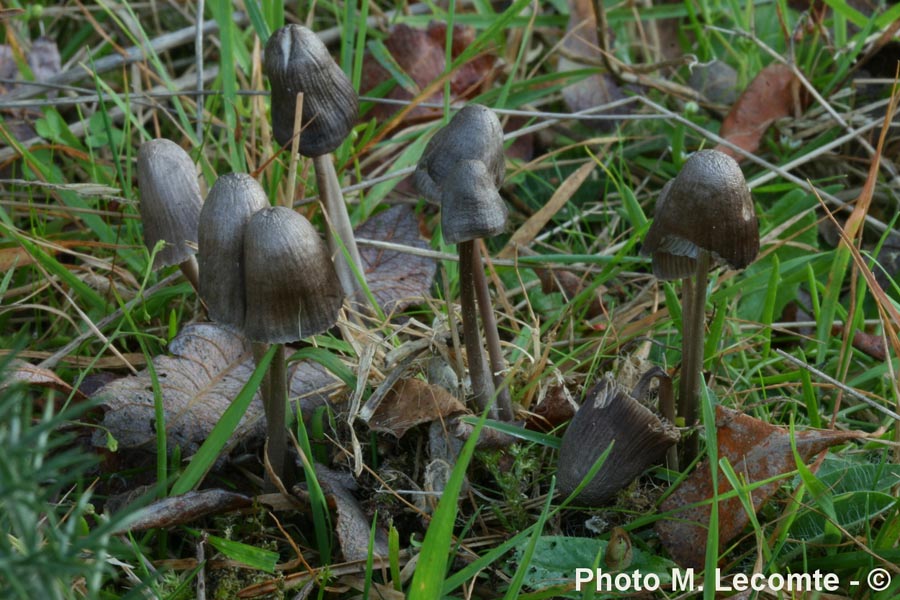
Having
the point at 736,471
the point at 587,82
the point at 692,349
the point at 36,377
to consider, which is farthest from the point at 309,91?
the point at 587,82

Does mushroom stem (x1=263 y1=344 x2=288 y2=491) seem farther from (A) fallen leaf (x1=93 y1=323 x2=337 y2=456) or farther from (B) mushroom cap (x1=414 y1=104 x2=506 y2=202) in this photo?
(B) mushroom cap (x1=414 y1=104 x2=506 y2=202)

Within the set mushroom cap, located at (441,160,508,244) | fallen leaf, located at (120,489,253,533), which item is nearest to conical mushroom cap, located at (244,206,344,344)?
mushroom cap, located at (441,160,508,244)

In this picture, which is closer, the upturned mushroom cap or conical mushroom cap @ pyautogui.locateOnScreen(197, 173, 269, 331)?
conical mushroom cap @ pyautogui.locateOnScreen(197, 173, 269, 331)

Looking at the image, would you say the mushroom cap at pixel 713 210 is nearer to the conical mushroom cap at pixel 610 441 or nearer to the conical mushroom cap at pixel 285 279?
the conical mushroom cap at pixel 610 441

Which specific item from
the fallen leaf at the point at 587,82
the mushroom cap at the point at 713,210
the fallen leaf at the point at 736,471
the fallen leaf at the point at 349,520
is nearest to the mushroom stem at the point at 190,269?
the fallen leaf at the point at 349,520

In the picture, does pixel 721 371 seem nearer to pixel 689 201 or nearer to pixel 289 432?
pixel 689 201

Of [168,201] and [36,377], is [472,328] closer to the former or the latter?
[168,201]
